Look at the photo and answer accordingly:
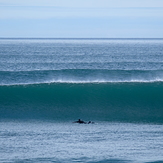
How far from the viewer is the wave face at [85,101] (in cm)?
1897

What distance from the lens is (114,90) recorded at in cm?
2342

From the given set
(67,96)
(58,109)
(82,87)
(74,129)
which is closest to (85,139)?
(74,129)

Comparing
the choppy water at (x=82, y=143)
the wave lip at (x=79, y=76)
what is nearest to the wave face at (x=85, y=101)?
the choppy water at (x=82, y=143)

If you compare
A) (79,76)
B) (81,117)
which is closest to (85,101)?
(81,117)

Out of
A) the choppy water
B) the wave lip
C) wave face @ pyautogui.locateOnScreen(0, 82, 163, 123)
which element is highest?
the wave lip

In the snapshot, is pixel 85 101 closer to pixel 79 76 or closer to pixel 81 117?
pixel 81 117

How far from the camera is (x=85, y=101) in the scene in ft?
71.6

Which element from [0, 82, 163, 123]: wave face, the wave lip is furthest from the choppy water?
the wave lip

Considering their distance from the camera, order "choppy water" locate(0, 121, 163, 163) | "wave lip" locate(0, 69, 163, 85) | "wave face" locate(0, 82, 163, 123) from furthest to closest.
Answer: "wave lip" locate(0, 69, 163, 85) → "wave face" locate(0, 82, 163, 123) → "choppy water" locate(0, 121, 163, 163)

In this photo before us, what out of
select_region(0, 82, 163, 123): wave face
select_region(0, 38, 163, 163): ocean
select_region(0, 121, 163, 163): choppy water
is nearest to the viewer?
select_region(0, 121, 163, 163): choppy water

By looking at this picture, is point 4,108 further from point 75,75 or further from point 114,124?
point 75,75

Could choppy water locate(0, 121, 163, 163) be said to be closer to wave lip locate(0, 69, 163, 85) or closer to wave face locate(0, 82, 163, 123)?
wave face locate(0, 82, 163, 123)

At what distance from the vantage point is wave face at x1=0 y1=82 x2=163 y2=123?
62.2 feet

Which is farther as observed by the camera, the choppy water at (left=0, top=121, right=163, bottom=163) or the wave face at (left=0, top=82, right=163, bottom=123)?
the wave face at (left=0, top=82, right=163, bottom=123)
